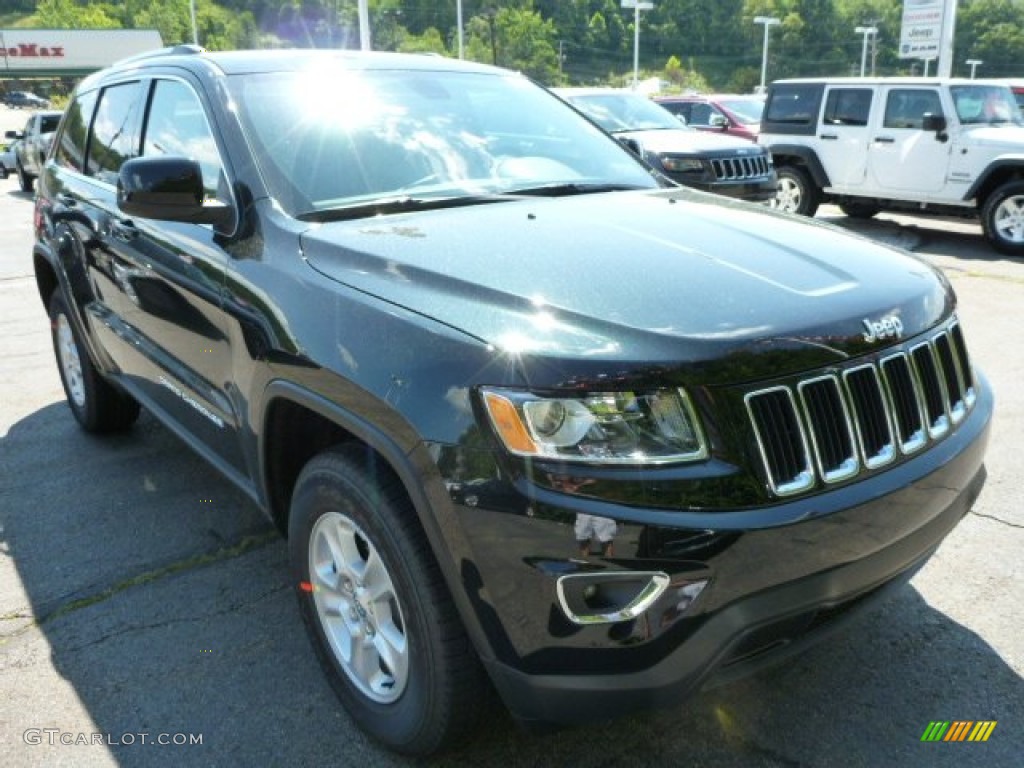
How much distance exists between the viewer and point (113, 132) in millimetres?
4059

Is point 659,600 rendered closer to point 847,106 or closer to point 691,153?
point 691,153

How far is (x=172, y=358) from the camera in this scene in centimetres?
337

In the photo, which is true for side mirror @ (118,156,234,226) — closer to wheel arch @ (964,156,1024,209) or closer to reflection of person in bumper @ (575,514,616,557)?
reflection of person in bumper @ (575,514,616,557)

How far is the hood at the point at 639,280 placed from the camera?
6.49 feet

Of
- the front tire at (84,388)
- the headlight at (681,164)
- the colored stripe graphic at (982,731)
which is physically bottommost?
the colored stripe graphic at (982,731)

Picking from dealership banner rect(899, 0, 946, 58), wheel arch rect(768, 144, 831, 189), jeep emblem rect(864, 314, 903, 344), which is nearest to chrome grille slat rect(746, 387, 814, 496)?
jeep emblem rect(864, 314, 903, 344)

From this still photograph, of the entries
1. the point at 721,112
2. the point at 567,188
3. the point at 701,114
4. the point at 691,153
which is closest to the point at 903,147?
the point at 691,153

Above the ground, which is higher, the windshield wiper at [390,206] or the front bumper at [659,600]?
the windshield wiper at [390,206]

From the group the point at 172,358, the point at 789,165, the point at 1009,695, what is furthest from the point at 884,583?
the point at 789,165

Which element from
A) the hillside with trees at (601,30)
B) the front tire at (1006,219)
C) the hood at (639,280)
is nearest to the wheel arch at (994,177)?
the front tire at (1006,219)

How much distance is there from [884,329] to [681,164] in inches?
320

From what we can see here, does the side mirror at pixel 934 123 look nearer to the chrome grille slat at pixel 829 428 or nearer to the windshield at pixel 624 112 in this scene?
the windshield at pixel 624 112

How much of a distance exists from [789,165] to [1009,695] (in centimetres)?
1050

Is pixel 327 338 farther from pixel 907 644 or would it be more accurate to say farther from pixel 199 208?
pixel 907 644
